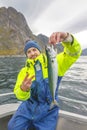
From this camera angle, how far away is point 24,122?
4.14 meters

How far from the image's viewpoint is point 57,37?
342 cm

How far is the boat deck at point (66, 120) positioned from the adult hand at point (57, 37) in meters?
1.85

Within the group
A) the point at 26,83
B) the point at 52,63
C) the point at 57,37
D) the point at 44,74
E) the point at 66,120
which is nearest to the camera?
the point at 52,63

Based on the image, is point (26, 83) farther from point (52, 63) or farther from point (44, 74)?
point (52, 63)

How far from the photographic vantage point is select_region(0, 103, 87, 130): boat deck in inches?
188

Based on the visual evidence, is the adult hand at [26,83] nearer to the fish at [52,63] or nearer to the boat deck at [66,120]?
the fish at [52,63]

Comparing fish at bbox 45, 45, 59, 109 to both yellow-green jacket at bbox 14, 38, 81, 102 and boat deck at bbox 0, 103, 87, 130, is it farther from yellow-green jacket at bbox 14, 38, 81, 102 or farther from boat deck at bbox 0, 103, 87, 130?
boat deck at bbox 0, 103, 87, 130

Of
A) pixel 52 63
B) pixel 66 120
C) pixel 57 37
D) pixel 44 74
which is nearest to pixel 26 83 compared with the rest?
pixel 44 74

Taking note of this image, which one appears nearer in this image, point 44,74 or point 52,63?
point 52,63

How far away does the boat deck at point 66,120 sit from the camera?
188 inches

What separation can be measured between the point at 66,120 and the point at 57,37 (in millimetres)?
2146

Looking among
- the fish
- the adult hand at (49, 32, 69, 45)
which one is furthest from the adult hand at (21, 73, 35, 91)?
the adult hand at (49, 32, 69, 45)

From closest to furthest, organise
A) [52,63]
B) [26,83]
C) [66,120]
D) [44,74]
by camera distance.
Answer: [52,63]
[26,83]
[44,74]
[66,120]

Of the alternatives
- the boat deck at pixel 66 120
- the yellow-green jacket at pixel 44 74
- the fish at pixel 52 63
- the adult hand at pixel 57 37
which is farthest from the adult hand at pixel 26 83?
the boat deck at pixel 66 120
